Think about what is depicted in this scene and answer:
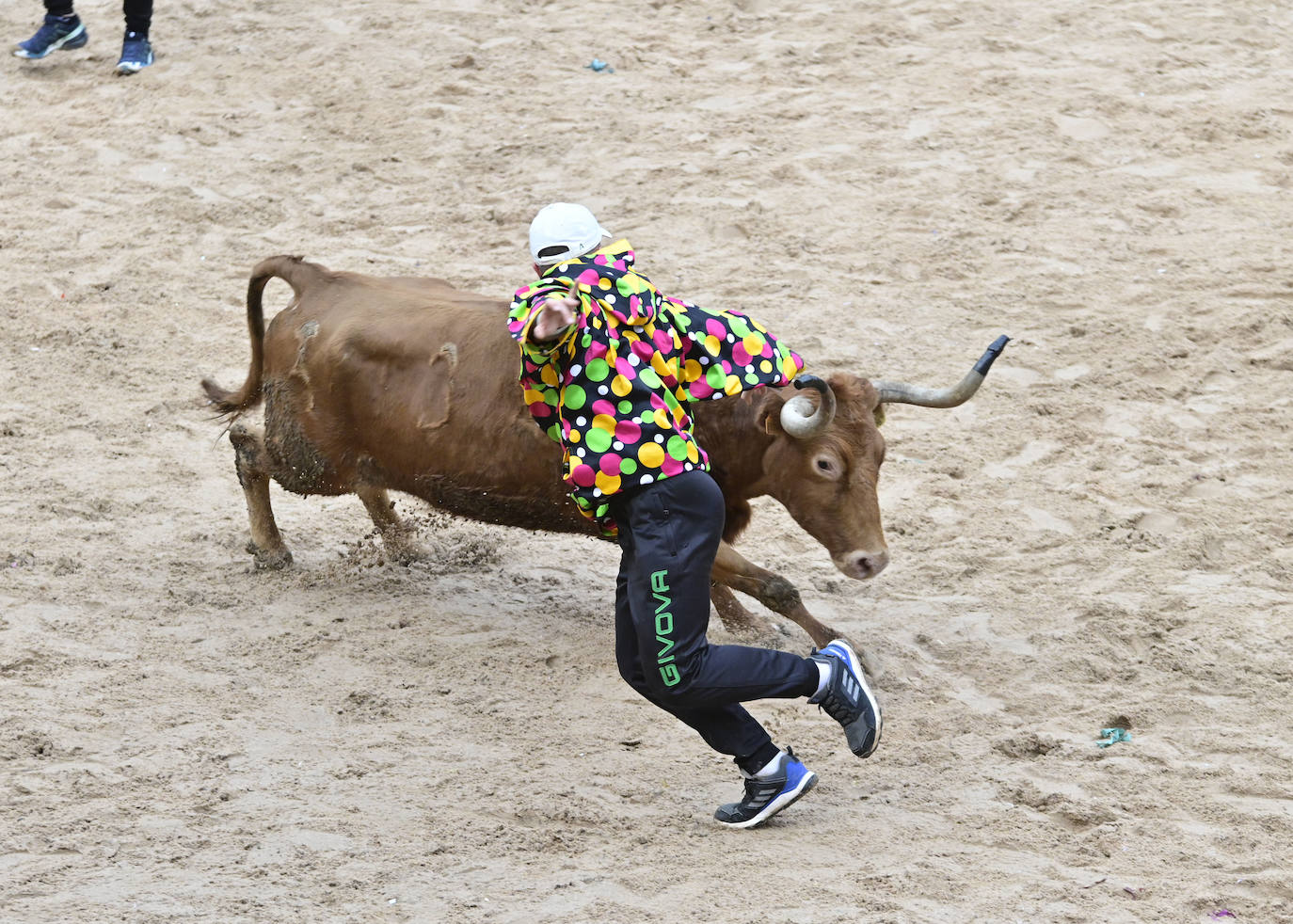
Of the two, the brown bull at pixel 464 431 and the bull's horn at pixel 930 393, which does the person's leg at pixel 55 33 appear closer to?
the brown bull at pixel 464 431

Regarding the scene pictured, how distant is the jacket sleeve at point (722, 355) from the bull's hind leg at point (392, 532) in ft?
6.36

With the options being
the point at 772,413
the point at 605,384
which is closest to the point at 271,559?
the point at 772,413

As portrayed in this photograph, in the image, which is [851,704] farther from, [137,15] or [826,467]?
[137,15]

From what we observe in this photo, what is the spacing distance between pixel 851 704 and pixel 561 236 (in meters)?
1.56

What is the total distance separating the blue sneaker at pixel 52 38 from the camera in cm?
1041

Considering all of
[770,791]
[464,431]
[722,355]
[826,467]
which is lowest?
[770,791]

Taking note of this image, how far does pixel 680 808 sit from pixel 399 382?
2041mm

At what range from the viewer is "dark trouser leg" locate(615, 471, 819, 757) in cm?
418

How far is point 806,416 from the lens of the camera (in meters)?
5.06

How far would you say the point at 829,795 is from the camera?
4617 mm

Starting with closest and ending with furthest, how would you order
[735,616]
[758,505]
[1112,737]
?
1. [1112,737]
2. [735,616]
3. [758,505]

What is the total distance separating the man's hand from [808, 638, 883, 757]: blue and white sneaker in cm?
118

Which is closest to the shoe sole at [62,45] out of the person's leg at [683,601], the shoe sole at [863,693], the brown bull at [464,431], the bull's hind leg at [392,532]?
the brown bull at [464,431]

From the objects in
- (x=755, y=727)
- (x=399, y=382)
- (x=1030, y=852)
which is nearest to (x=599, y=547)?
(x=399, y=382)
